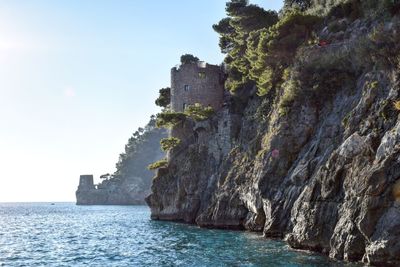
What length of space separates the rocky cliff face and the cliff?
11524 centimetres

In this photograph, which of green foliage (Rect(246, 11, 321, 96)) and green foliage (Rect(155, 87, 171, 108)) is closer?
green foliage (Rect(246, 11, 321, 96))

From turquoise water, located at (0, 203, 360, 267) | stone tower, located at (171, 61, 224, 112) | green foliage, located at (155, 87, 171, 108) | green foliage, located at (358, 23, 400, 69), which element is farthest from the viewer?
green foliage, located at (155, 87, 171, 108)

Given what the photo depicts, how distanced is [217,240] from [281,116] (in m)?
11.3

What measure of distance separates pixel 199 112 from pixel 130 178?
120166mm

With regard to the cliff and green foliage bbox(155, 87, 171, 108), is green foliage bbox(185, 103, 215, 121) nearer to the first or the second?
green foliage bbox(155, 87, 171, 108)

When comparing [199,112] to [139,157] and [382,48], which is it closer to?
[382,48]

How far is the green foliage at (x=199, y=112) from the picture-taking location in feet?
180

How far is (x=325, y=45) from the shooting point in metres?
35.3

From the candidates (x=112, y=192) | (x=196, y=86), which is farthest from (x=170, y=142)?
(x=112, y=192)

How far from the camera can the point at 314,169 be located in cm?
2884

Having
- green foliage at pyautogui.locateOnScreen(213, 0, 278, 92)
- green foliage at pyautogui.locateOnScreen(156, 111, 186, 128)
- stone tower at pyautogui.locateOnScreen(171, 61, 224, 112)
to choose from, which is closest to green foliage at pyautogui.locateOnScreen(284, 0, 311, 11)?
green foliage at pyautogui.locateOnScreen(213, 0, 278, 92)

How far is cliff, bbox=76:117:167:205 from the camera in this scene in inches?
6649

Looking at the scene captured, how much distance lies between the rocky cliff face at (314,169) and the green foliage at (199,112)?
1.17 meters

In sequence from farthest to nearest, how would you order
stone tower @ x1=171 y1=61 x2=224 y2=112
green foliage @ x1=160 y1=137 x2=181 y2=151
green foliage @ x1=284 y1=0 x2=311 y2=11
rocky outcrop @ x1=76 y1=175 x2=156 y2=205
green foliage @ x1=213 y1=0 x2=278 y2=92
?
rocky outcrop @ x1=76 y1=175 x2=156 y2=205
stone tower @ x1=171 y1=61 x2=224 y2=112
green foliage @ x1=160 y1=137 x2=181 y2=151
green foliage @ x1=213 y1=0 x2=278 y2=92
green foliage @ x1=284 y1=0 x2=311 y2=11
